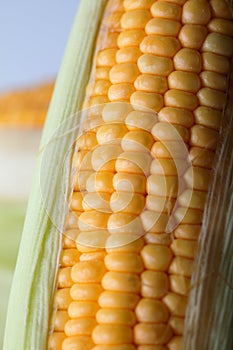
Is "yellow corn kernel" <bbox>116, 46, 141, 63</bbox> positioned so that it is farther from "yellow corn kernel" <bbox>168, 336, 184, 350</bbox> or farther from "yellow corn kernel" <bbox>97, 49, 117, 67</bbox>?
"yellow corn kernel" <bbox>168, 336, 184, 350</bbox>

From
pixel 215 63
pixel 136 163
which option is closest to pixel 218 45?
pixel 215 63

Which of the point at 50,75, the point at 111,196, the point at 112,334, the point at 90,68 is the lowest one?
the point at 112,334

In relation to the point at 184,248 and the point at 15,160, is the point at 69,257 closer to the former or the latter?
the point at 184,248

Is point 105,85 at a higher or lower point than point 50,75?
lower

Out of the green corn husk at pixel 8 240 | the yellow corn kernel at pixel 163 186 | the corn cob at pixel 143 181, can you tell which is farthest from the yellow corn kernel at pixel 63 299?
the green corn husk at pixel 8 240

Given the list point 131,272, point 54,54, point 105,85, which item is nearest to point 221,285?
point 131,272

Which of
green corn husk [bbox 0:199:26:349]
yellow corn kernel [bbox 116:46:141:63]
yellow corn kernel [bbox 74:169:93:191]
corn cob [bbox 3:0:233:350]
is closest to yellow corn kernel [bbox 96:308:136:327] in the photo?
corn cob [bbox 3:0:233:350]

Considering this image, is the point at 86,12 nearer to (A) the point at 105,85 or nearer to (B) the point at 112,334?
(A) the point at 105,85

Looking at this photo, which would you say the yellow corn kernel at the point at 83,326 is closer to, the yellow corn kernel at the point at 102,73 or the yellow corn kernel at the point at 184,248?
the yellow corn kernel at the point at 184,248
